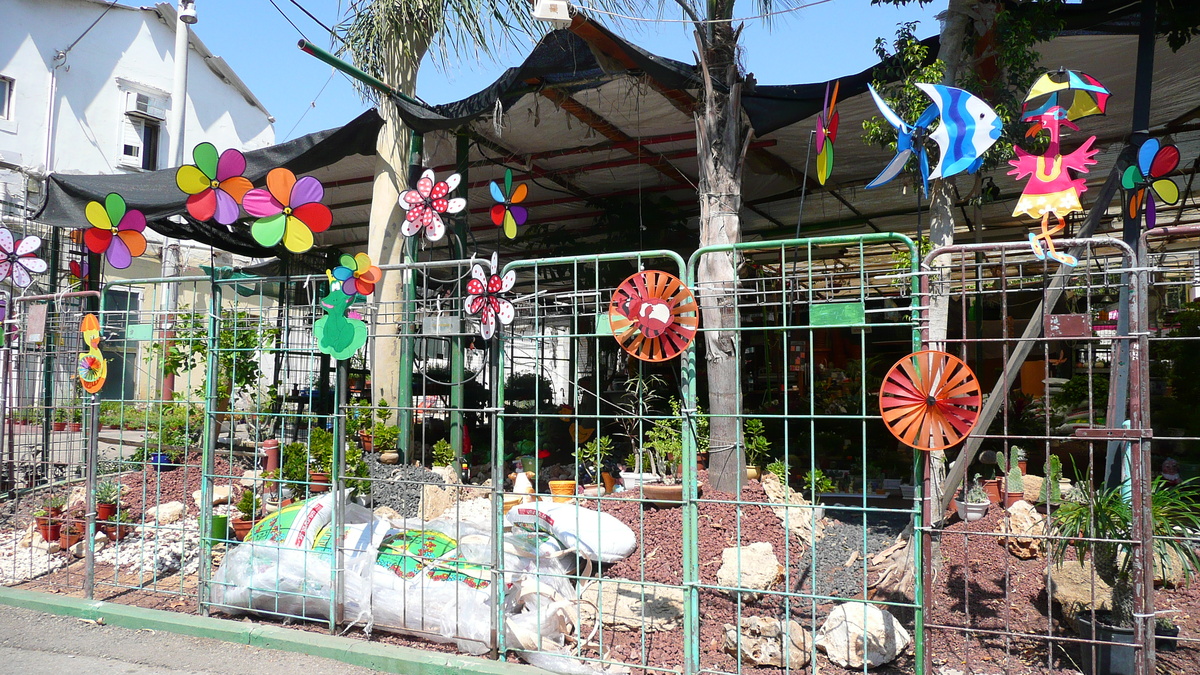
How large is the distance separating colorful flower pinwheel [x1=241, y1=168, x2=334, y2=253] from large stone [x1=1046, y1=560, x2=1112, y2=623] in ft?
15.8

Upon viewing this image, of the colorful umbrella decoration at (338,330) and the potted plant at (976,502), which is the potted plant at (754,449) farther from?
the colorful umbrella decoration at (338,330)

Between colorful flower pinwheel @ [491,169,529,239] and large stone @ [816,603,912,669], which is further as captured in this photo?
colorful flower pinwheel @ [491,169,529,239]

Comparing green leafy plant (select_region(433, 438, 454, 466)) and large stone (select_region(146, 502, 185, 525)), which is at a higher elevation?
green leafy plant (select_region(433, 438, 454, 466))

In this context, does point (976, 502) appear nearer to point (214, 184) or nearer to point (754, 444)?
point (754, 444)

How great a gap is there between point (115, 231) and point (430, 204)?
8.09ft

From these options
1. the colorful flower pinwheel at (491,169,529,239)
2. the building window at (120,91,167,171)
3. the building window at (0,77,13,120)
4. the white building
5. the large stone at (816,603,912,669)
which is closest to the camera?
the large stone at (816,603,912,669)

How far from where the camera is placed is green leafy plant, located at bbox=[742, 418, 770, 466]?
23.0ft

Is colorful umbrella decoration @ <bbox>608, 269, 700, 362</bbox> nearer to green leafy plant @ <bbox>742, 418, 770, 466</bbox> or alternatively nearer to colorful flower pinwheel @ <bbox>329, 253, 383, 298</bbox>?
colorful flower pinwheel @ <bbox>329, 253, 383, 298</bbox>

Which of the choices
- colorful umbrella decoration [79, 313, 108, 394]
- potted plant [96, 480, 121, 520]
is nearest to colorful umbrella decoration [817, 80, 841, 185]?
colorful umbrella decoration [79, 313, 108, 394]

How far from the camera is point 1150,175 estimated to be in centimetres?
519

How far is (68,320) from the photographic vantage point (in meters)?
7.89

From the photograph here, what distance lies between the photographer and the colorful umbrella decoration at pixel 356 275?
186 inches

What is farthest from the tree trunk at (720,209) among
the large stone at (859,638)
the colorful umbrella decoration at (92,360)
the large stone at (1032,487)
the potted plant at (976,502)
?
the colorful umbrella decoration at (92,360)

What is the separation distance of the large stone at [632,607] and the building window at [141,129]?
14942 mm
